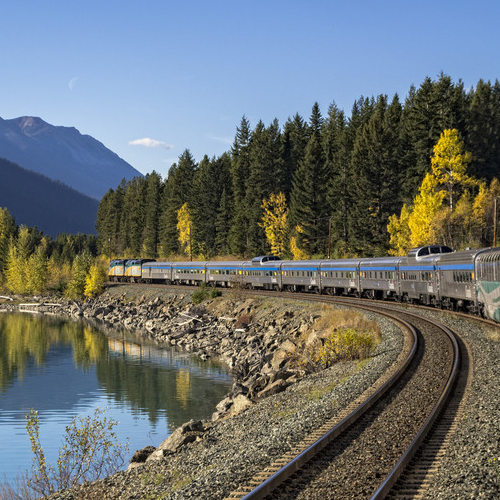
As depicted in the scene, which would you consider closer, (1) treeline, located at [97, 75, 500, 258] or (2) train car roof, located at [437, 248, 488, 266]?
(2) train car roof, located at [437, 248, 488, 266]

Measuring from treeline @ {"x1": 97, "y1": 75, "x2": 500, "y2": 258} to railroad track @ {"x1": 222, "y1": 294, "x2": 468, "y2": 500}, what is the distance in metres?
51.1

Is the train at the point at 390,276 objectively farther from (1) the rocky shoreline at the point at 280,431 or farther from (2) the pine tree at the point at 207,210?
(2) the pine tree at the point at 207,210

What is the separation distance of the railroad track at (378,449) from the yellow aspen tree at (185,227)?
104m

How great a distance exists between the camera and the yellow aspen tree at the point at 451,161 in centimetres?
6112

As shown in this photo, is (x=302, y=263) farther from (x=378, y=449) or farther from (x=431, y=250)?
(x=378, y=449)

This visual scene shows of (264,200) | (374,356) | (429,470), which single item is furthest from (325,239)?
(429,470)

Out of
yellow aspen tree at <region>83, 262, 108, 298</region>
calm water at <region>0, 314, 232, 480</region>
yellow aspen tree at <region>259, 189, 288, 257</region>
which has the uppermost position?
yellow aspen tree at <region>259, 189, 288, 257</region>

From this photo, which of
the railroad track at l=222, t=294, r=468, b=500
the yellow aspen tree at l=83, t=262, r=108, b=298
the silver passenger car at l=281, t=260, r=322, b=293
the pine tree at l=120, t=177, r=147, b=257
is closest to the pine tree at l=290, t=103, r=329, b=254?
the silver passenger car at l=281, t=260, r=322, b=293

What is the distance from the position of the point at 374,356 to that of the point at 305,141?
8634 cm

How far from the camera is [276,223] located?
297 ft

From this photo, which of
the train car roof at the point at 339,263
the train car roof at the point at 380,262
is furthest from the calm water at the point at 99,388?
the train car roof at the point at 339,263

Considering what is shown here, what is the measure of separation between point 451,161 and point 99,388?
4232 cm

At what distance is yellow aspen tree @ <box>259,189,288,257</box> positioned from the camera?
88.6 metres

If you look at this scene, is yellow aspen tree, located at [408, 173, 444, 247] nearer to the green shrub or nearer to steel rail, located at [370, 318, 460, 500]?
steel rail, located at [370, 318, 460, 500]
